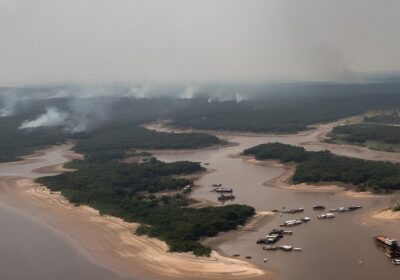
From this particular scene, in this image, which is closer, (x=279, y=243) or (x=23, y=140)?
(x=279, y=243)

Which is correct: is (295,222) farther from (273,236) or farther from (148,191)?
(148,191)

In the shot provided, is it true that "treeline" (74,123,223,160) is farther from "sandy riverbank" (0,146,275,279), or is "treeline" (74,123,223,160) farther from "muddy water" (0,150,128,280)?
"muddy water" (0,150,128,280)

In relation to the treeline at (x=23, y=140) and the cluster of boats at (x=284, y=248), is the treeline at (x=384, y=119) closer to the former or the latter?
the treeline at (x=23, y=140)

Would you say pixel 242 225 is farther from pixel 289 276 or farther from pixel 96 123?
pixel 96 123

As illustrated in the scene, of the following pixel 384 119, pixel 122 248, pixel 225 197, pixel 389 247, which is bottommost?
pixel 122 248

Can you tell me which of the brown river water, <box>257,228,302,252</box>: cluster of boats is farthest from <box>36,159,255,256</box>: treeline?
<box>257,228,302,252</box>: cluster of boats

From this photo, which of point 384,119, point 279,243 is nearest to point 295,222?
point 279,243

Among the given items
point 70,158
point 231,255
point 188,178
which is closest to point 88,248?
point 231,255
